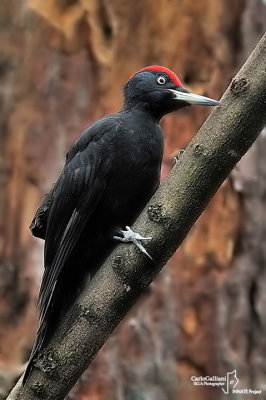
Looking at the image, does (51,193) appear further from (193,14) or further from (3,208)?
(193,14)

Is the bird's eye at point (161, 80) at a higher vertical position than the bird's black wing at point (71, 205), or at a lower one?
higher

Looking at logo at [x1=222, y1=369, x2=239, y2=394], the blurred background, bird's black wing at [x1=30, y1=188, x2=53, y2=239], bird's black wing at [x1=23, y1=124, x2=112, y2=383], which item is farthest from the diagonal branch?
logo at [x1=222, y1=369, x2=239, y2=394]

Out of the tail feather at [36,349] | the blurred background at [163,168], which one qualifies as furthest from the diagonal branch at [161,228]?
the blurred background at [163,168]

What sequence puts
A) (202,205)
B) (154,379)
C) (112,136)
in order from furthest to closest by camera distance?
(154,379)
(112,136)
(202,205)

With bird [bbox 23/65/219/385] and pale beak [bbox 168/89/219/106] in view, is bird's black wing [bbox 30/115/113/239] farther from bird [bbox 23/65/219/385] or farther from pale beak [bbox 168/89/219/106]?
pale beak [bbox 168/89/219/106]

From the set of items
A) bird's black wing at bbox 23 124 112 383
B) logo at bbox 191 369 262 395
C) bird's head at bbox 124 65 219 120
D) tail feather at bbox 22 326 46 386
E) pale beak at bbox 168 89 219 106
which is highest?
bird's head at bbox 124 65 219 120

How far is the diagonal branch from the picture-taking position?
6.62ft

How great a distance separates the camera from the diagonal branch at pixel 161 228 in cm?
202

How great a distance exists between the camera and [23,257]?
435cm

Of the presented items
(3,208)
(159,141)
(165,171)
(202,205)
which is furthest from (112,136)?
(3,208)

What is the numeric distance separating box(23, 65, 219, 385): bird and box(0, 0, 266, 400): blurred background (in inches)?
66.7

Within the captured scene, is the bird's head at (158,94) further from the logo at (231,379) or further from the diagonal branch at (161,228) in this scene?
the logo at (231,379)

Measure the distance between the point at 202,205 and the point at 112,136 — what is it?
2.02 ft

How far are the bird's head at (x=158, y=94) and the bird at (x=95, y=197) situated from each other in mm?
35
